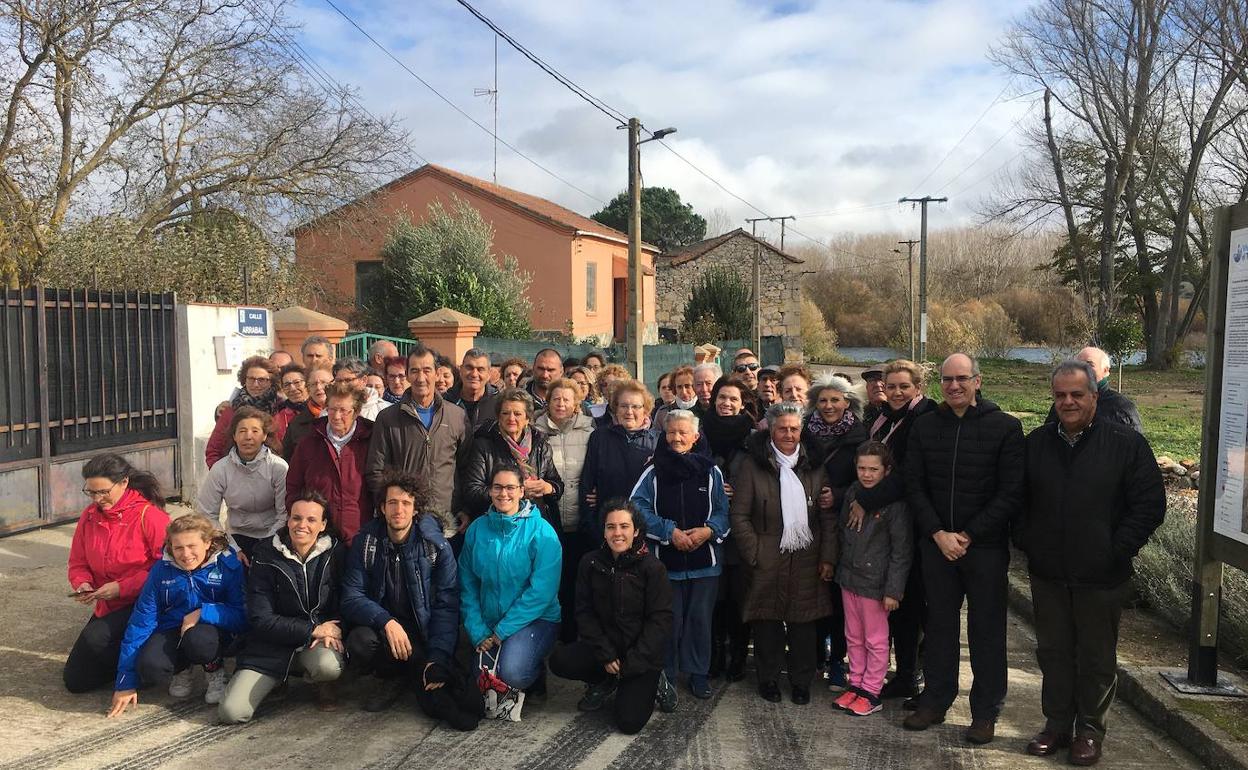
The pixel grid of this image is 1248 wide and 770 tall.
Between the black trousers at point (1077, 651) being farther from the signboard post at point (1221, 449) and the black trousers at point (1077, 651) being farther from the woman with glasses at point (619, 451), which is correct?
the woman with glasses at point (619, 451)

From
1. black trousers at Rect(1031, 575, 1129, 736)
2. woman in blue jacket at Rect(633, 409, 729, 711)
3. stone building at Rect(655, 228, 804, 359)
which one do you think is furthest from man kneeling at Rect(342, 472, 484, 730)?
stone building at Rect(655, 228, 804, 359)

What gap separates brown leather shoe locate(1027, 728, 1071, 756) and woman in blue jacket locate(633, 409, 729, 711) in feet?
5.24

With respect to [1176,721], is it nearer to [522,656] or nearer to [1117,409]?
[1117,409]

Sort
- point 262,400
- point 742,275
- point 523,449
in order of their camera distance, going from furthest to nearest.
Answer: point 742,275
point 262,400
point 523,449

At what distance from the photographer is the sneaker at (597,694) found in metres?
4.66

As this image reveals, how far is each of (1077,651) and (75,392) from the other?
26.9 ft

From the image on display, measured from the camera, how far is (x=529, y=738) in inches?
171

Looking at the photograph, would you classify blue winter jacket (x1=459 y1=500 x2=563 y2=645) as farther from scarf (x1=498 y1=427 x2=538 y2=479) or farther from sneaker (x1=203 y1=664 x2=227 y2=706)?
sneaker (x1=203 y1=664 x2=227 y2=706)

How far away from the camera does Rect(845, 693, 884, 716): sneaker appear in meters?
4.63

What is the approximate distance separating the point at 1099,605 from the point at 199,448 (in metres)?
8.47

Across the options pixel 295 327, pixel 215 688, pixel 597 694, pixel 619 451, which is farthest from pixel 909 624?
pixel 295 327

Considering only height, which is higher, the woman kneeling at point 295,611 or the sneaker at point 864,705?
the woman kneeling at point 295,611

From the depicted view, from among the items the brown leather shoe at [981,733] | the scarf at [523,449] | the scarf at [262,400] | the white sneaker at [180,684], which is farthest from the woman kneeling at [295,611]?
the brown leather shoe at [981,733]

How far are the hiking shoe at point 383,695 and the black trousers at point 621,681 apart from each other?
90 centimetres
